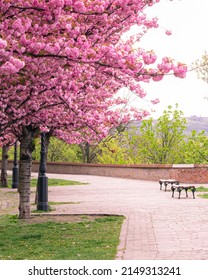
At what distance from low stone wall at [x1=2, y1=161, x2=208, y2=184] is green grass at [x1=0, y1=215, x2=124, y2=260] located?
21.6 meters

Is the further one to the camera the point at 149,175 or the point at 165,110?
the point at 165,110

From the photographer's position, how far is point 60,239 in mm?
12820

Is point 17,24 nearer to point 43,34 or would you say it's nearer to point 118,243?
point 43,34

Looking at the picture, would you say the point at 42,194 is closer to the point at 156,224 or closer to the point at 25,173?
the point at 25,173

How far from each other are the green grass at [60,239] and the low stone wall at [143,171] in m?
21.6

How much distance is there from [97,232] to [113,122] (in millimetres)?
5951

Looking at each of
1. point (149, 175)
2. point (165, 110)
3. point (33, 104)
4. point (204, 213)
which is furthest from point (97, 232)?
point (165, 110)

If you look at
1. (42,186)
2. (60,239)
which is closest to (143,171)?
(42,186)

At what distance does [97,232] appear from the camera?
13648 millimetres

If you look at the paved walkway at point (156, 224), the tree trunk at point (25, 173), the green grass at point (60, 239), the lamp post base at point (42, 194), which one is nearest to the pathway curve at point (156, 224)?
the paved walkway at point (156, 224)

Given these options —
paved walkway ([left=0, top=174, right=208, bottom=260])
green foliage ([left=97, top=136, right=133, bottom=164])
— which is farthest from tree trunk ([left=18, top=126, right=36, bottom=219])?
green foliage ([left=97, top=136, right=133, bottom=164])

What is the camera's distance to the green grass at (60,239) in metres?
10.6

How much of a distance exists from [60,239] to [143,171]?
3063 cm

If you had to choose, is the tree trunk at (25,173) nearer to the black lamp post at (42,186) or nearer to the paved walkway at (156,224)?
the paved walkway at (156,224)
